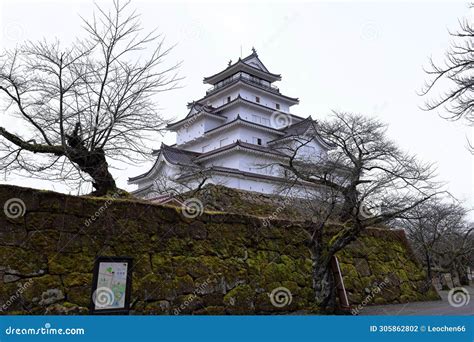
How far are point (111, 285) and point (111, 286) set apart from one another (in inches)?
0.5

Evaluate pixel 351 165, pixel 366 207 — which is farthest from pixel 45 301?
pixel 351 165

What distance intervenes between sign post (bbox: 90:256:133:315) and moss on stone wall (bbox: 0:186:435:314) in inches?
46.8

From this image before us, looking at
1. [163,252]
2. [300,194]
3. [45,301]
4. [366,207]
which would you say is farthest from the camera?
[300,194]

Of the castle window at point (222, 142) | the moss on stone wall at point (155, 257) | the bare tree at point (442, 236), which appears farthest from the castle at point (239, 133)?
the moss on stone wall at point (155, 257)

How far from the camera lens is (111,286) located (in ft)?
14.3

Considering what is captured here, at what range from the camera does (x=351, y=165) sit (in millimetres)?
10250

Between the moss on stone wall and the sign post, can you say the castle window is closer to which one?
the moss on stone wall

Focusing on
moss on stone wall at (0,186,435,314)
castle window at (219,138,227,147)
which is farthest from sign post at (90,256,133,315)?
castle window at (219,138,227,147)

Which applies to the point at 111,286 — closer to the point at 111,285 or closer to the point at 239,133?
the point at 111,285

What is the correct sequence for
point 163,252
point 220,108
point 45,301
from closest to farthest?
point 45,301 < point 163,252 < point 220,108

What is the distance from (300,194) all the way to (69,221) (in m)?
11.3

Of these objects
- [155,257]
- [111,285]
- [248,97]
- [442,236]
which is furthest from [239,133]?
[111,285]

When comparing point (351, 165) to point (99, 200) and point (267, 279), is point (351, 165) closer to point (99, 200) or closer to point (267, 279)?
point (267, 279)

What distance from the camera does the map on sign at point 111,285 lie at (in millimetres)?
4248
